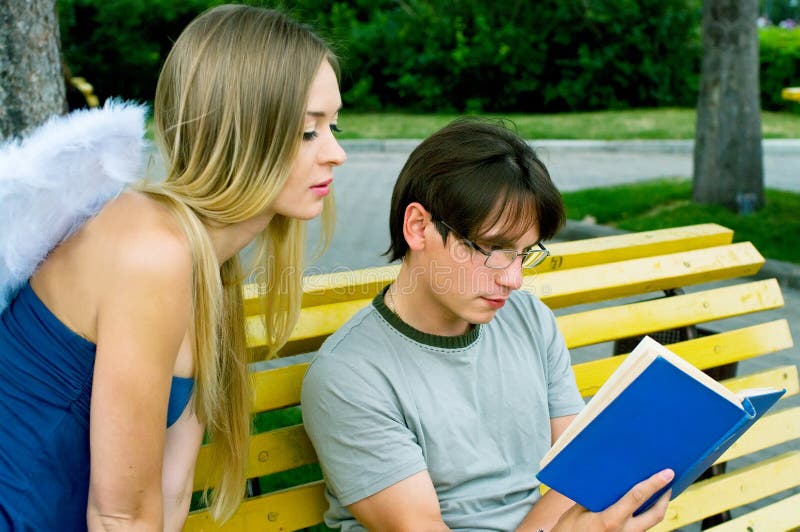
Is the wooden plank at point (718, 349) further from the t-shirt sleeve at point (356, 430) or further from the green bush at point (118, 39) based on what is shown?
the green bush at point (118, 39)

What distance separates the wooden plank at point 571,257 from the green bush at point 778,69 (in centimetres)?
1478

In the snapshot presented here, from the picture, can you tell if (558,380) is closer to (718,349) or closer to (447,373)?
(447,373)

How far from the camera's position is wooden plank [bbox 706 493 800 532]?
302 centimetres

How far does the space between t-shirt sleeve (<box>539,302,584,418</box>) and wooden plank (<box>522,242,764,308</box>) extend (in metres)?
0.39

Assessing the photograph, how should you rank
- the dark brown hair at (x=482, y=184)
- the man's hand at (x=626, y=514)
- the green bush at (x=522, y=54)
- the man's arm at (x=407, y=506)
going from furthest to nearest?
the green bush at (x=522, y=54) → the dark brown hair at (x=482, y=184) → the man's arm at (x=407, y=506) → the man's hand at (x=626, y=514)

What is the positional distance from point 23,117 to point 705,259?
215 centimetres

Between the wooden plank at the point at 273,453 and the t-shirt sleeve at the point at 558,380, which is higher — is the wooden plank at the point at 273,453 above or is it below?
below

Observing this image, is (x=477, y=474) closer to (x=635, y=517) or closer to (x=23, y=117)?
(x=635, y=517)

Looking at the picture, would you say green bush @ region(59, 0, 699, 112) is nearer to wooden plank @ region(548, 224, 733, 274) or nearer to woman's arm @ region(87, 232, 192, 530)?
wooden plank @ region(548, 224, 733, 274)

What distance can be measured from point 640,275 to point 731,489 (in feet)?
2.27

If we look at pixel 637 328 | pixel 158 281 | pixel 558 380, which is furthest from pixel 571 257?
→ pixel 158 281

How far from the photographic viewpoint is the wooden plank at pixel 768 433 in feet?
10.5

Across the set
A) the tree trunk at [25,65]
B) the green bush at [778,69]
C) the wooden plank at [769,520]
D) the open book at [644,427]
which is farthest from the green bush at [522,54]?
the open book at [644,427]

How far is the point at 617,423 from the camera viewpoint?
191 centimetres
